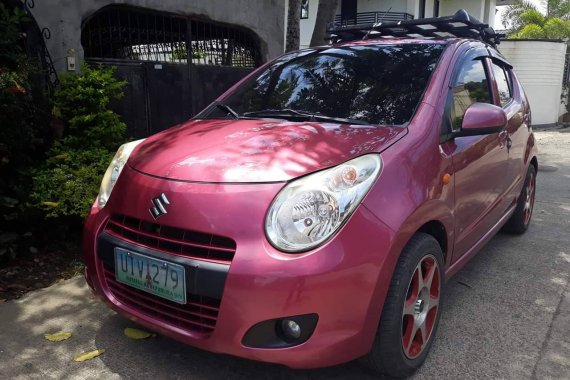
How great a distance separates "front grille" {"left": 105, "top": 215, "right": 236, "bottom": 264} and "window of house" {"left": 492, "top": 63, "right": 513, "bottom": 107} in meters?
2.78

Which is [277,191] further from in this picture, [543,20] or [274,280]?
[543,20]

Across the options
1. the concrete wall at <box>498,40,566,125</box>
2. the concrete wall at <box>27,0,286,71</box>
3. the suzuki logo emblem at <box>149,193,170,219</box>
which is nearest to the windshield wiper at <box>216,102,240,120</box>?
the suzuki logo emblem at <box>149,193,170,219</box>

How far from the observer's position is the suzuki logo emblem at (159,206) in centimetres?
226

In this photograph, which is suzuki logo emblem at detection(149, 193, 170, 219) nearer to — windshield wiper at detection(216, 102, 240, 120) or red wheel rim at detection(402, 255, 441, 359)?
windshield wiper at detection(216, 102, 240, 120)

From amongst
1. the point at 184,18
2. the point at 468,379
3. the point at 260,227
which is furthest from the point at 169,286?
the point at 184,18

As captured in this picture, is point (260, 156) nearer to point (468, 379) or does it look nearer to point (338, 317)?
point (338, 317)

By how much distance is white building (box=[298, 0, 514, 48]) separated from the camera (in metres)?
21.5

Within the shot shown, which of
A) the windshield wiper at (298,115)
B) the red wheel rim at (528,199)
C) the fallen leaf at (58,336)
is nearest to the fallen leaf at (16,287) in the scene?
the fallen leaf at (58,336)

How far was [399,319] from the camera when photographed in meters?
2.28

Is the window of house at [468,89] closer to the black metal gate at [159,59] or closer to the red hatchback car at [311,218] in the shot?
the red hatchback car at [311,218]

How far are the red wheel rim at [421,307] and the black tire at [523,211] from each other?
2.36m

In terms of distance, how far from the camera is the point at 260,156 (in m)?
2.36

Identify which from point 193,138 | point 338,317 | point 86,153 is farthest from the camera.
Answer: point 86,153

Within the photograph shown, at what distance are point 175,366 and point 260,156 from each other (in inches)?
45.5
